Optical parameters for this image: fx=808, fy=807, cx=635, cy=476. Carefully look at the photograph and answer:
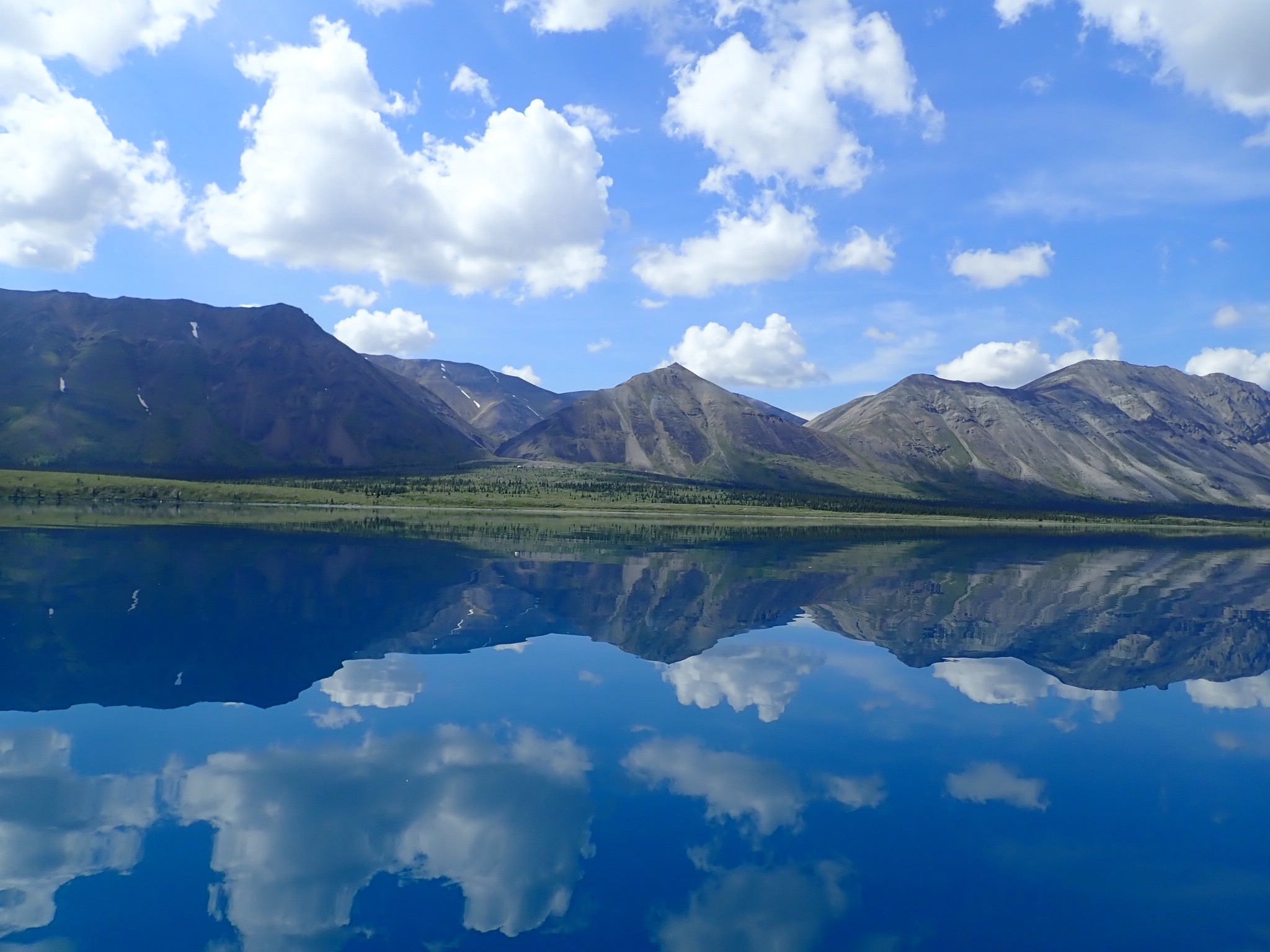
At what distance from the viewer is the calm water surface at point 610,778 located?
16.2 meters

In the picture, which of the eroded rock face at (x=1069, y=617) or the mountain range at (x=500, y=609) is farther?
the eroded rock face at (x=1069, y=617)

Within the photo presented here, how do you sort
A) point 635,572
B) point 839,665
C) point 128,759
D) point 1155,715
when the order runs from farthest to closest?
point 635,572 → point 839,665 → point 1155,715 → point 128,759

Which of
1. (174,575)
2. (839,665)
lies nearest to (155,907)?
(839,665)

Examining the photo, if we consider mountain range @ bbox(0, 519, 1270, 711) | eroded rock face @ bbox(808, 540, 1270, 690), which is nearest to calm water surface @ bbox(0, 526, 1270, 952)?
mountain range @ bbox(0, 519, 1270, 711)

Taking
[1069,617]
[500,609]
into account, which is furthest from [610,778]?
[1069,617]

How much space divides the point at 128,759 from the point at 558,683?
1639 cm

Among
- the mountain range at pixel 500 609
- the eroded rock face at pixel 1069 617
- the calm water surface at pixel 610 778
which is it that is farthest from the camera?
the eroded rock face at pixel 1069 617

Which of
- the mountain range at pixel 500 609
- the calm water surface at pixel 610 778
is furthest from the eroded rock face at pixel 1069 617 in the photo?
the calm water surface at pixel 610 778

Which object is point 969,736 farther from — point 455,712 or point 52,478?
point 52,478

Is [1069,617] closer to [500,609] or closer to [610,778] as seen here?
[500,609]

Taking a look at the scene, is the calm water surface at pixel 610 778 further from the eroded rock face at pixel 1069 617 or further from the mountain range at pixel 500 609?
the eroded rock face at pixel 1069 617

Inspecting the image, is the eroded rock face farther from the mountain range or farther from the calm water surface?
the calm water surface

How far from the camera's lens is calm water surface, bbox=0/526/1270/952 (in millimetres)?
16203

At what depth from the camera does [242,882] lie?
1684 centimetres
